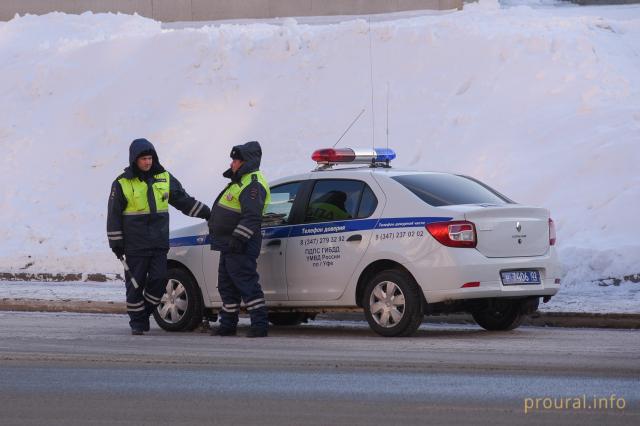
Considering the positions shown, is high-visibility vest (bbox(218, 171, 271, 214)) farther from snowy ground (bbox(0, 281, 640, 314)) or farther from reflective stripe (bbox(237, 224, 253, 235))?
snowy ground (bbox(0, 281, 640, 314))

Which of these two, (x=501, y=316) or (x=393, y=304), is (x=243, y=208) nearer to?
(x=393, y=304)

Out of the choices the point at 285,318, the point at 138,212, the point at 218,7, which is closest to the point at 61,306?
the point at 285,318

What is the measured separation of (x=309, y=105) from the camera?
25.9 m

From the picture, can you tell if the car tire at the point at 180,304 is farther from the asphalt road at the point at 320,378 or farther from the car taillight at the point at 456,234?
the car taillight at the point at 456,234

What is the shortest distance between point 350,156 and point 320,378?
15.6 ft

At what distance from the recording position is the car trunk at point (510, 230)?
470 inches

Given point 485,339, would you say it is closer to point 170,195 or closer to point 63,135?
point 170,195

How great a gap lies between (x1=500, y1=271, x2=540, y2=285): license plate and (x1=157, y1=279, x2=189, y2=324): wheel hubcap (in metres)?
3.16

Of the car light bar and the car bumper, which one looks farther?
the car light bar

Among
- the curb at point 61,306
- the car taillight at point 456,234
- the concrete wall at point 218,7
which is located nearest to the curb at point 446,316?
the curb at point 61,306

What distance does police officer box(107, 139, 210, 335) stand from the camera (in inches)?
513

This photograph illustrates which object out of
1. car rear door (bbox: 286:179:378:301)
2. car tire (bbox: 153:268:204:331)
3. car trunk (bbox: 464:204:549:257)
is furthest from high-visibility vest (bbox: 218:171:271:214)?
car trunk (bbox: 464:204:549:257)

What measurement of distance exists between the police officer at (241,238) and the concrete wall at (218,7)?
17396 millimetres

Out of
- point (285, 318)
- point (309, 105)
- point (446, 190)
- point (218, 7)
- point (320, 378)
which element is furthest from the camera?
point (218, 7)
